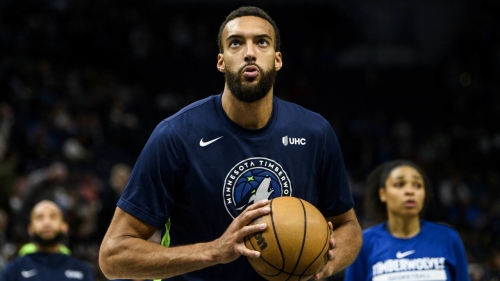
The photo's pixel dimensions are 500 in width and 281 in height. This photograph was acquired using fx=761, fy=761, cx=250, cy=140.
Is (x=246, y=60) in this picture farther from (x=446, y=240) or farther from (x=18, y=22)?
(x=18, y=22)

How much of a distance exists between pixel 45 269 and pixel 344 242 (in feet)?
12.1

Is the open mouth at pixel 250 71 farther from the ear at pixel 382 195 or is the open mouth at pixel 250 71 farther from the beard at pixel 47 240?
the beard at pixel 47 240

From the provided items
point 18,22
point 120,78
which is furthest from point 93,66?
point 18,22

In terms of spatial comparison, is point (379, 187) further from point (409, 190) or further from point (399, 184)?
point (409, 190)

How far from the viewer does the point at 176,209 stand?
11.7ft

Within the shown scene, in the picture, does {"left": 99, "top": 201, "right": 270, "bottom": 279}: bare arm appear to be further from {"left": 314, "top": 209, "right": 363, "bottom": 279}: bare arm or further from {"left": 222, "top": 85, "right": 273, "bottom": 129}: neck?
{"left": 222, "top": 85, "right": 273, "bottom": 129}: neck

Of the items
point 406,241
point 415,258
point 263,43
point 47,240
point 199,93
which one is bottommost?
point 415,258

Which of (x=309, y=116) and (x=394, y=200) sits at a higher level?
(x=309, y=116)

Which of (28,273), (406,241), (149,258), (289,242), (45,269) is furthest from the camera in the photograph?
(45,269)

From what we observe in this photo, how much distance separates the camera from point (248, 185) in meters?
3.42

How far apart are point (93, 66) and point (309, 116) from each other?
1175 centimetres

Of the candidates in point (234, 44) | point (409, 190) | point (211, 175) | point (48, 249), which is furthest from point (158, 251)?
point (48, 249)

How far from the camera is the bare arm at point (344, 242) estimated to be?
11.3 ft

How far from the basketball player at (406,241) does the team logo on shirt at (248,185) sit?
88.3 inches
